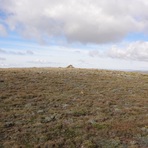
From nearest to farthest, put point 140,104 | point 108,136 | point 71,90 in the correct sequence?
1. point 108,136
2. point 140,104
3. point 71,90

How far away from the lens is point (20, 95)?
86.4ft

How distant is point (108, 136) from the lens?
58.2 feet

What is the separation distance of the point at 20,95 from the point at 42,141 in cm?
1067

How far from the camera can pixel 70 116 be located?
2142cm

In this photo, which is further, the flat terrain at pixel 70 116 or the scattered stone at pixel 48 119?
the scattered stone at pixel 48 119

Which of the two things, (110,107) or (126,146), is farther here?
(110,107)

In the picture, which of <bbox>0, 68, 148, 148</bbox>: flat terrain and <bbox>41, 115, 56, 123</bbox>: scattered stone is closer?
<bbox>0, 68, 148, 148</bbox>: flat terrain

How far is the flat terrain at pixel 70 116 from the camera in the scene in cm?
1677

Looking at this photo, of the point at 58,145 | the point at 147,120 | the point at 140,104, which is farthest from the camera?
the point at 140,104

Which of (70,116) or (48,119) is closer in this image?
(48,119)

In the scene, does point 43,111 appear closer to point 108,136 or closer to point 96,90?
point 108,136

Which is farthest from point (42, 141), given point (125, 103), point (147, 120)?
point (125, 103)

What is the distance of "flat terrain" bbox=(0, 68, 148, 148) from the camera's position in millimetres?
16766

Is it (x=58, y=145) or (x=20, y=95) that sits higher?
(x=20, y=95)
